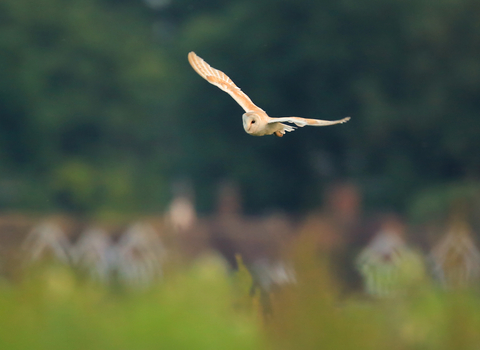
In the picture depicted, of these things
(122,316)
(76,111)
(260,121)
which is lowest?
(122,316)

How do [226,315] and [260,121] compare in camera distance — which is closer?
[260,121]

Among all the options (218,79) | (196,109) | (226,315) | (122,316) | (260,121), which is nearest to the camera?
(260,121)

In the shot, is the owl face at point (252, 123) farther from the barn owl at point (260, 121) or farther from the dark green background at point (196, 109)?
the dark green background at point (196, 109)

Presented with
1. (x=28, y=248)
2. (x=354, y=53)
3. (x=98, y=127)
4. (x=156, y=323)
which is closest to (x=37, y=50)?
(x=98, y=127)

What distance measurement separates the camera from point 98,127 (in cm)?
1822

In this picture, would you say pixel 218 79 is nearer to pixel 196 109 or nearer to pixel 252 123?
pixel 252 123

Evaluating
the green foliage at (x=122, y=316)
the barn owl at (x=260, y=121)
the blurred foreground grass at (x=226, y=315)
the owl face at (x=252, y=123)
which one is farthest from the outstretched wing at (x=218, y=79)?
the green foliage at (x=122, y=316)

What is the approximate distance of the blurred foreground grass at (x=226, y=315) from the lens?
4199 millimetres

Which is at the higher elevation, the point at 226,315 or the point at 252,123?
the point at 252,123

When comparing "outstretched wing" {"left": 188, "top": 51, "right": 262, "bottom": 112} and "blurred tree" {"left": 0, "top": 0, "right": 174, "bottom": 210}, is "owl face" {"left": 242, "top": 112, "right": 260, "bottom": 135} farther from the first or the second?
"blurred tree" {"left": 0, "top": 0, "right": 174, "bottom": 210}

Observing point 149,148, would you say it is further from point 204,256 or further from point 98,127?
point 204,256

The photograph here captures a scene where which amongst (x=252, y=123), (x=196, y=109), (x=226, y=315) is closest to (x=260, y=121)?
(x=252, y=123)

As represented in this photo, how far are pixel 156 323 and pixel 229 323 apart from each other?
23.4 inches

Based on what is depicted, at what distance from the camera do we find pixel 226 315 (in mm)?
4445
